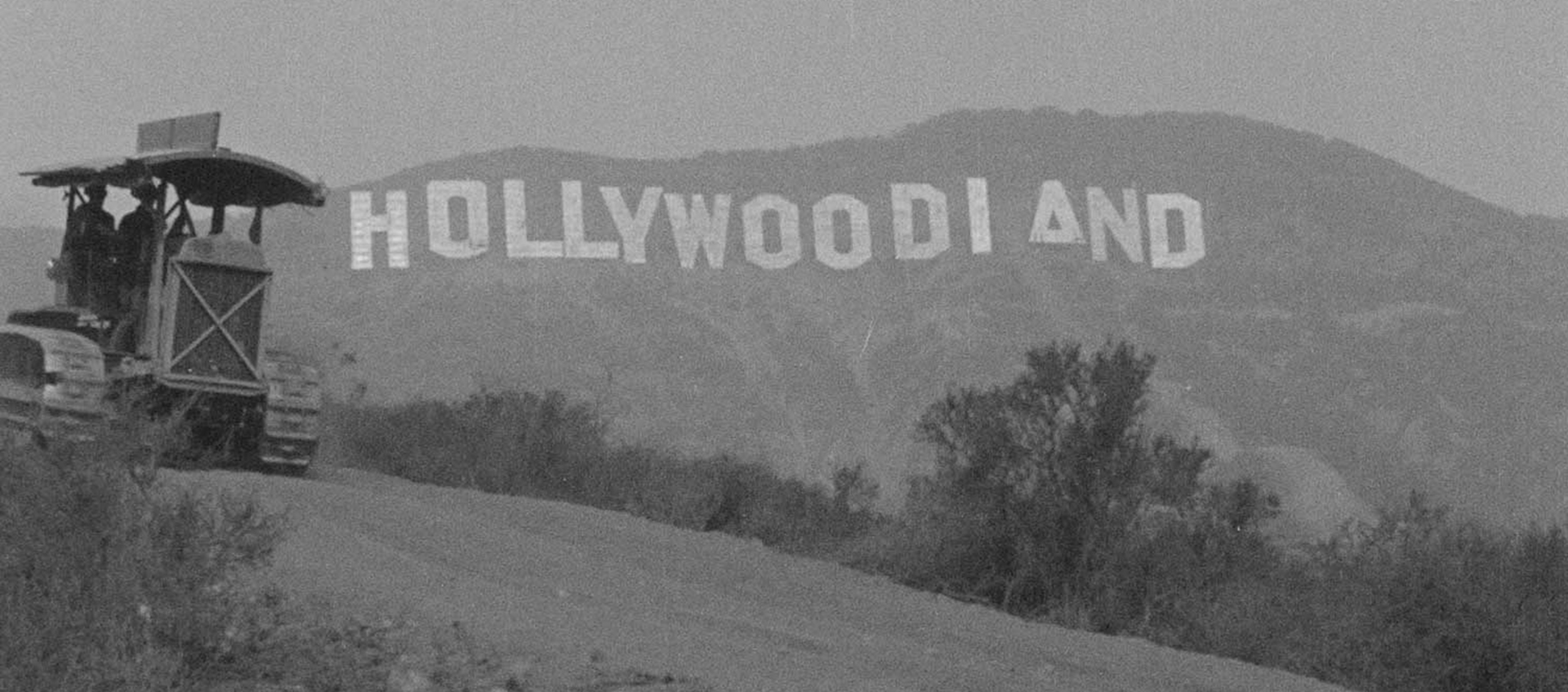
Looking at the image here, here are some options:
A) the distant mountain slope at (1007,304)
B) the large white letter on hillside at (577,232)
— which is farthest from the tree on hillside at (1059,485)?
the large white letter on hillside at (577,232)

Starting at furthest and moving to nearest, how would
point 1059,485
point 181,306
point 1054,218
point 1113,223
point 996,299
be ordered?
point 1113,223 → point 1054,218 → point 996,299 → point 181,306 → point 1059,485

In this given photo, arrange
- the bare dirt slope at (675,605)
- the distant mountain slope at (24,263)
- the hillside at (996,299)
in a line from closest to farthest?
1. the bare dirt slope at (675,605)
2. the hillside at (996,299)
3. the distant mountain slope at (24,263)

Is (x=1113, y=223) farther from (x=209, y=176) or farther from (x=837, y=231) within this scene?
(x=209, y=176)

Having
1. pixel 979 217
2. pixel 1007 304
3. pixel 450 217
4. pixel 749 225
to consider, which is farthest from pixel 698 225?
pixel 1007 304

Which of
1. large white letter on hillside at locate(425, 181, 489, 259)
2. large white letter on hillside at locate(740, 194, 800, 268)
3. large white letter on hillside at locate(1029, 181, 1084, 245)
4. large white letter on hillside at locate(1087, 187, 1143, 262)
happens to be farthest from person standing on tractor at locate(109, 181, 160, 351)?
large white letter on hillside at locate(1087, 187, 1143, 262)

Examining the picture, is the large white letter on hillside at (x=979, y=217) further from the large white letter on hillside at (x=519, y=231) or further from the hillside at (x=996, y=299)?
the large white letter on hillside at (x=519, y=231)
